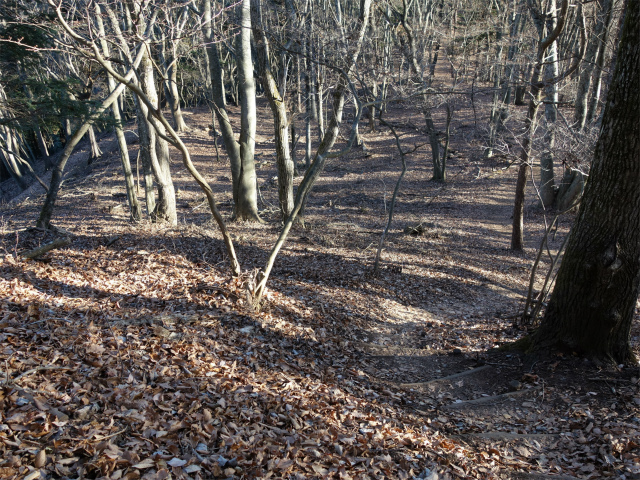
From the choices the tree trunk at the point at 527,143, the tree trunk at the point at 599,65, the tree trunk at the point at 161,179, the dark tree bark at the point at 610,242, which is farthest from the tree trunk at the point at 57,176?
the tree trunk at the point at 599,65

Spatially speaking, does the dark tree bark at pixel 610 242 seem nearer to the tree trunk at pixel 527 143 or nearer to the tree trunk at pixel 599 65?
the tree trunk at pixel 527 143

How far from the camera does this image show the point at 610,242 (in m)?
4.62

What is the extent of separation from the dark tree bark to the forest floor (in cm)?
41

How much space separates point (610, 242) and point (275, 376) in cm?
401

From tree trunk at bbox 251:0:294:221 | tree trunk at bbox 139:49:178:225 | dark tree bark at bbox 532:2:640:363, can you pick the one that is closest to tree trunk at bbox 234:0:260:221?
tree trunk at bbox 251:0:294:221

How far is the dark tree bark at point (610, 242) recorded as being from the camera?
174 inches

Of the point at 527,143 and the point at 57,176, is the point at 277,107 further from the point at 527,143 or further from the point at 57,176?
→ the point at 527,143

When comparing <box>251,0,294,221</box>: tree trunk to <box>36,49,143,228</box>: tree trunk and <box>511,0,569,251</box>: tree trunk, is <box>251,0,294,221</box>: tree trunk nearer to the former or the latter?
<box>36,49,143,228</box>: tree trunk

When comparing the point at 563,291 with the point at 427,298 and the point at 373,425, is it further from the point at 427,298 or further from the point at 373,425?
the point at 427,298

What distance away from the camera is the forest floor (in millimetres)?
3068

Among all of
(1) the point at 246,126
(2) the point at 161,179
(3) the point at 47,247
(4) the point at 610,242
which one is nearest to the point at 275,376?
(4) the point at 610,242

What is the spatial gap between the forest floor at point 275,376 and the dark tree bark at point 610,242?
0.41m

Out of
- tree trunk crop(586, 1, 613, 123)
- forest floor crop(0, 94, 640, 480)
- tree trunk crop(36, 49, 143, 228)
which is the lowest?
forest floor crop(0, 94, 640, 480)

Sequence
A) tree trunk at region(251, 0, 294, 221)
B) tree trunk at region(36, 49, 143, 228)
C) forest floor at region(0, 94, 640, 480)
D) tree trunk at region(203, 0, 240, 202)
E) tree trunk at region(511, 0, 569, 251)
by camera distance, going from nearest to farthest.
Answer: forest floor at region(0, 94, 640, 480) → tree trunk at region(36, 49, 143, 228) → tree trunk at region(511, 0, 569, 251) → tree trunk at region(251, 0, 294, 221) → tree trunk at region(203, 0, 240, 202)
